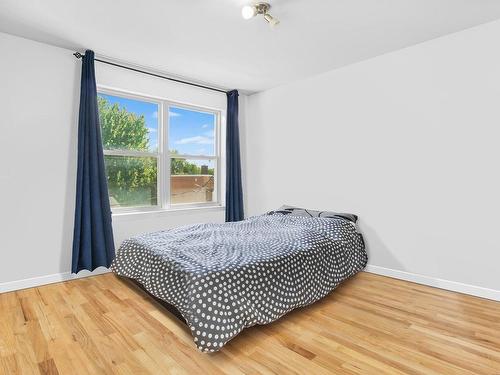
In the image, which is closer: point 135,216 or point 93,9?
point 93,9

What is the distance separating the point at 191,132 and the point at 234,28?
1945mm

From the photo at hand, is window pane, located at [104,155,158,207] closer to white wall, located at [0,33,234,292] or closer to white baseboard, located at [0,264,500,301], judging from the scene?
white wall, located at [0,33,234,292]

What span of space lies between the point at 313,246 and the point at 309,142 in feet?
5.47

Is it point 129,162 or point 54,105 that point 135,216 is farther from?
point 54,105

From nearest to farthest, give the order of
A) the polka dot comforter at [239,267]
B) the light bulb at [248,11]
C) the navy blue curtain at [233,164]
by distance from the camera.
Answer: the polka dot comforter at [239,267] → the light bulb at [248,11] → the navy blue curtain at [233,164]

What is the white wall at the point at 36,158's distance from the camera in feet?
8.80

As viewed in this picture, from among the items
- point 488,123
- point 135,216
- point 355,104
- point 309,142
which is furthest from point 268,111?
point 488,123

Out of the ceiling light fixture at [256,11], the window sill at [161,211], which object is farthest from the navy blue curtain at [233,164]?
the ceiling light fixture at [256,11]

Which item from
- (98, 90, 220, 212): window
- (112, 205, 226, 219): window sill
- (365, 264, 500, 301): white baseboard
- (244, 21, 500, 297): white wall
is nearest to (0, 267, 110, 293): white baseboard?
(112, 205, 226, 219): window sill

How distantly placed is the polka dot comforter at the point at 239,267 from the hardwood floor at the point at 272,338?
0.46 feet

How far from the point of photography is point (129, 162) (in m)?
3.62

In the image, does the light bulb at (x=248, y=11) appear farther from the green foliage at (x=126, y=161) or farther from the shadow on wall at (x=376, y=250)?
the shadow on wall at (x=376, y=250)

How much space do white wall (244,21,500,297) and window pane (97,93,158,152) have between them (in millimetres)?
1815

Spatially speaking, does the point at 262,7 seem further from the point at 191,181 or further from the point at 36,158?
the point at 191,181
